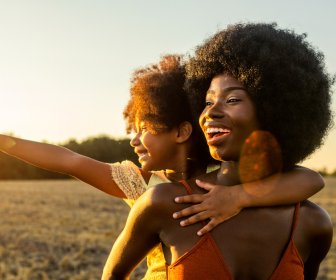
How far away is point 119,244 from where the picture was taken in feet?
7.09

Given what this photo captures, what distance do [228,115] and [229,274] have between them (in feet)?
1.70

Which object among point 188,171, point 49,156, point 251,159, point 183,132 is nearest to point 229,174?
point 251,159

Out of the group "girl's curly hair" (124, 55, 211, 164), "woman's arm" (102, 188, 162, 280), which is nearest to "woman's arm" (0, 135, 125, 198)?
"girl's curly hair" (124, 55, 211, 164)

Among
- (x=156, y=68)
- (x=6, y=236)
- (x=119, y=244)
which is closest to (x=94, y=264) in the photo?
(x=6, y=236)

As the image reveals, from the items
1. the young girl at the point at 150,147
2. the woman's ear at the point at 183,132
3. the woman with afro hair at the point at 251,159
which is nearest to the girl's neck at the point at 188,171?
the young girl at the point at 150,147

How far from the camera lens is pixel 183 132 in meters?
3.25

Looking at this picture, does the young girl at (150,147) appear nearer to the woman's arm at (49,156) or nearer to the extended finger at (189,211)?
the woman's arm at (49,156)

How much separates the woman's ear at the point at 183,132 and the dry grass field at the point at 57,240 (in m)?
7.77

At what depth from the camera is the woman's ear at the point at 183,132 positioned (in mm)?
3215

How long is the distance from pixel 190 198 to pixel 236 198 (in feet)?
0.50

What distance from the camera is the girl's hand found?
199 centimetres

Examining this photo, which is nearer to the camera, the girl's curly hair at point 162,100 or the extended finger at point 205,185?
the extended finger at point 205,185

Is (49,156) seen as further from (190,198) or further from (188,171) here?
(190,198)

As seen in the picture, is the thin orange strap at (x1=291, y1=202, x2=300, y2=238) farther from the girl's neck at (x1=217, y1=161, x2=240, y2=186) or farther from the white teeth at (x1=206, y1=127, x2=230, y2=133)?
the white teeth at (x1=206, y1=127, x2=230, y2=133)
